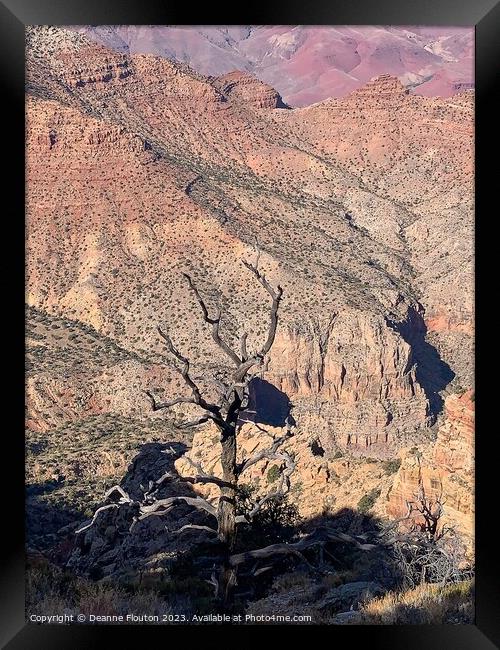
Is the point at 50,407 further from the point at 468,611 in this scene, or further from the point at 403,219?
the point at 468,611

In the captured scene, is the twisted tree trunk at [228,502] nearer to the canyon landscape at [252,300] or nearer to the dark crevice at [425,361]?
the canyon landscape at [252,300]

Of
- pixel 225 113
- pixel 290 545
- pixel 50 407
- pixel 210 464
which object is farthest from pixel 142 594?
pixel 225 113

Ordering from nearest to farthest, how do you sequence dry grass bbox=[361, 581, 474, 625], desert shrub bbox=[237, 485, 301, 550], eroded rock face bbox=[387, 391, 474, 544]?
dry grass bbox=[361, 581, 474, 625], desert shrub bbox=[237, 485, 301, 550], eroded rock face bbox=[387, 391, 474, 544]

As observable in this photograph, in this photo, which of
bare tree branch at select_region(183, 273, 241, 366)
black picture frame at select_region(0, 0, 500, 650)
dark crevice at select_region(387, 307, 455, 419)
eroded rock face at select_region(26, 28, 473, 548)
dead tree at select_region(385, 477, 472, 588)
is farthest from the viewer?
dark crevice at select_region(387, 307, 455, 419)

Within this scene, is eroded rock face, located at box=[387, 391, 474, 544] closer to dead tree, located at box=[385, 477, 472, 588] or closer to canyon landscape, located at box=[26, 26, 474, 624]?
canyon landscape, located at box=[26, 26, 474, 624]

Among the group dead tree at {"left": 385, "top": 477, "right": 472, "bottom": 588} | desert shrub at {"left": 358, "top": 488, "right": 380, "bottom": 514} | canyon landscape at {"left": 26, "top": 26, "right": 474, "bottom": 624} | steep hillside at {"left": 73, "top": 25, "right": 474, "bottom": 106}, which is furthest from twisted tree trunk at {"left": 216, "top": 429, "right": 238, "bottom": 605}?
steep hillside at {"left": 73, "top": 25, "right": 474, "bottom": 106}

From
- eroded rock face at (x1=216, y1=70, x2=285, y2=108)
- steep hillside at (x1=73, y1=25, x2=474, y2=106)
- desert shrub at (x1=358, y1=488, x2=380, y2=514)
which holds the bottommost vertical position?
desert shrub at (x1=358, y1=488, x2=380, y2=514)
